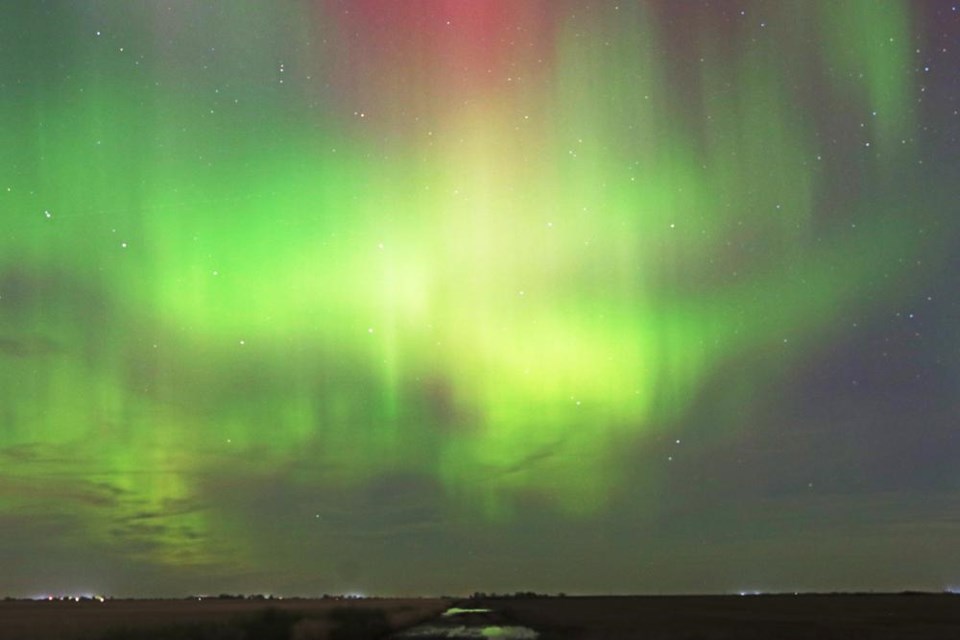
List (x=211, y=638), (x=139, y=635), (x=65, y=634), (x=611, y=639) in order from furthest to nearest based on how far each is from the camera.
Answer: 1. (x=65, y=634)
2. (x=139, y=635)
3. (x=211, y=638)
4. (x=611, y=639)

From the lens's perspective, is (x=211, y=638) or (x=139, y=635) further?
(x=139, y=635)

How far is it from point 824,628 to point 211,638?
3038 centimetres

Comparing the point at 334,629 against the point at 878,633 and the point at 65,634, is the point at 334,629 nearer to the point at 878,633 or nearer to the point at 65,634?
the point at 65,634

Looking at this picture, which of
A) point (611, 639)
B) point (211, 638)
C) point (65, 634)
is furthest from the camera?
point (65, 634)

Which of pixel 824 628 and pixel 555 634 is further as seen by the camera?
pixel 824 628

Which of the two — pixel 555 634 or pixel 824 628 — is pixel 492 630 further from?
pixel 824 628

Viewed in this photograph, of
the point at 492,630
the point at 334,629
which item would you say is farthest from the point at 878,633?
the point at 334,629

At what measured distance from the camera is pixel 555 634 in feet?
147

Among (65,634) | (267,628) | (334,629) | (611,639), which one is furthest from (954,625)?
(65,634)

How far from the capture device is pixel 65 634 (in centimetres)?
5144

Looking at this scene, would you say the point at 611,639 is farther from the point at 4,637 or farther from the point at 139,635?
the point at 4,637

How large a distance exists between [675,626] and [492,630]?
1016cm

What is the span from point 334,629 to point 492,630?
29.1 ft

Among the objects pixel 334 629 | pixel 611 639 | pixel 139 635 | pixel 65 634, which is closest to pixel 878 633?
pixel 611 639
